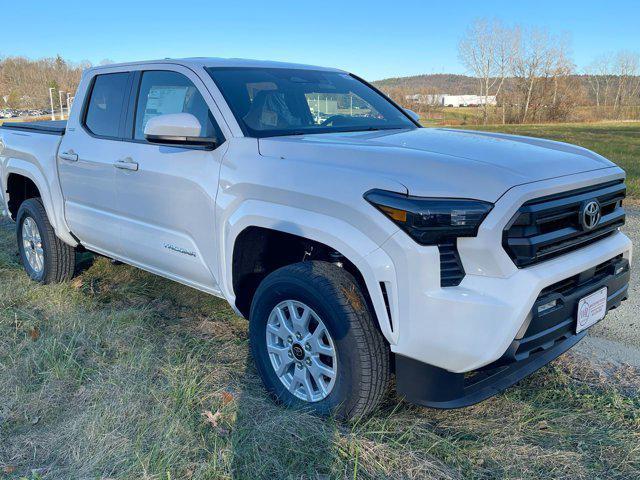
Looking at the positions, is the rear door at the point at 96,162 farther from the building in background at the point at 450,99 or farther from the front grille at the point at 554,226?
the building in background at the point at 450,99

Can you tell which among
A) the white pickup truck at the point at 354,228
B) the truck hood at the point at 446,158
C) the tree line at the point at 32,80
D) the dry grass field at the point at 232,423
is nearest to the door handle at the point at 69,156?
the white pickup truck at the point at 354,228

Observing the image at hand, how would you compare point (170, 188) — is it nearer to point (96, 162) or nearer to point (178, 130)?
point (178, 130)

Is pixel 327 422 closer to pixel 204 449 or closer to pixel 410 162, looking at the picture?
pixel 204 449

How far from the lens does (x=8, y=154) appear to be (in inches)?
213

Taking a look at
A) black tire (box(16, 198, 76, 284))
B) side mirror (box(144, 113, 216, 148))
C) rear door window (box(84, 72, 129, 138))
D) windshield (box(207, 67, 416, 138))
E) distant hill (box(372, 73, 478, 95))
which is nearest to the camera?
side mirror (box(144, 113, 216, 148))

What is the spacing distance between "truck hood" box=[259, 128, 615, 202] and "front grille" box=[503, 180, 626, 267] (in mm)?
114

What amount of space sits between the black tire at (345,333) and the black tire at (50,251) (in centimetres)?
293

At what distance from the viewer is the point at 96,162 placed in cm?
422

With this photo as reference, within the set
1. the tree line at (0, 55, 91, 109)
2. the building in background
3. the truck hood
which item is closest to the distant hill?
the building in background

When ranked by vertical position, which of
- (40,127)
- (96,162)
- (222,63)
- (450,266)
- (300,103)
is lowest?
(450,266)

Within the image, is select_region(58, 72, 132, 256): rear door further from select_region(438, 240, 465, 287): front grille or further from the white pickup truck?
select_region(438, 240, 465, 287): front grille

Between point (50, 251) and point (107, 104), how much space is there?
1464 mm

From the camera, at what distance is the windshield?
11.5 ft

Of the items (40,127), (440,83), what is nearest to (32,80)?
(440,83)
